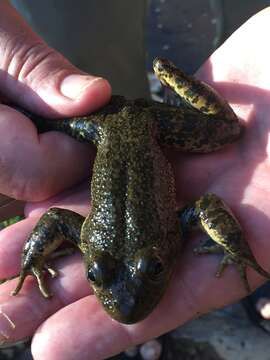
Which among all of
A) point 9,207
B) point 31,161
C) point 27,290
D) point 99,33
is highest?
point 99,33

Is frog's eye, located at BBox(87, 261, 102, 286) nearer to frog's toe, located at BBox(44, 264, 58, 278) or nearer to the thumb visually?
frog's toe, located at BBox(44, 264, 58, 278)

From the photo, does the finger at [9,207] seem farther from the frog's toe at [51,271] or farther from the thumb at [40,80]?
the frog's toe at [51,271]

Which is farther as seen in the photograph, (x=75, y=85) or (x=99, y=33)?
(x=99, y=33)

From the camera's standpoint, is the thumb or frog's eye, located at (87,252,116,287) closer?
frog's eye, located at (87,252,116,287)

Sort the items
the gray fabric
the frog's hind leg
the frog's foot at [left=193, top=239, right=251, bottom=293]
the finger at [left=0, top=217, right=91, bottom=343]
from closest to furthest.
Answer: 1. the finger at [left=0, top=217, right=91, bottom=343]
2. the frog's foot at [left=193, top=239, right=251, bottom=293]
3. the frog's hind leg
4. the gray fabric

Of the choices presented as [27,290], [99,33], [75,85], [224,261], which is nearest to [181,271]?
[224,261]

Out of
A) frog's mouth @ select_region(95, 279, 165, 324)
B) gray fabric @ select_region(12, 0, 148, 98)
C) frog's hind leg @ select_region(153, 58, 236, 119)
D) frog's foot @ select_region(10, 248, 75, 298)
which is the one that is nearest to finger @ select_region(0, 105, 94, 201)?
frog's foot @ select_region(10, 248, 75, 298)

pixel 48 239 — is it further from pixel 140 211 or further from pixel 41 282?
pixel 140 211
